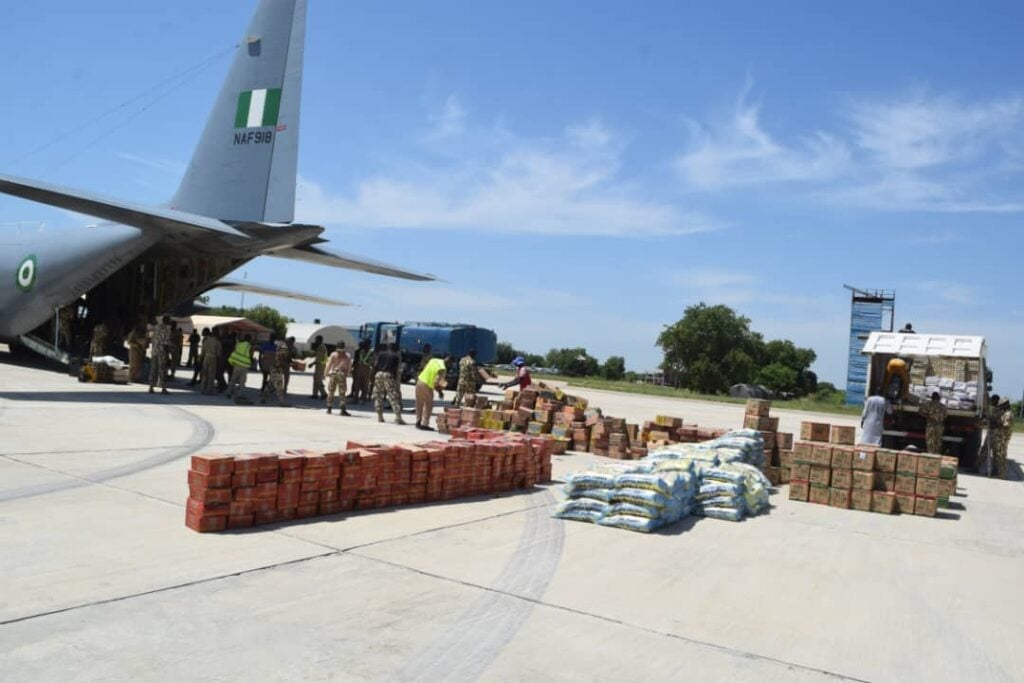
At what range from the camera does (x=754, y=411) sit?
13.9m

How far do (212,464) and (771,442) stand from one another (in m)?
10.1

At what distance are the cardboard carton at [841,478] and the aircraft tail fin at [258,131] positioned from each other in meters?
15.0

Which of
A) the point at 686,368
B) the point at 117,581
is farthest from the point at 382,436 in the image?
the point at 686,368

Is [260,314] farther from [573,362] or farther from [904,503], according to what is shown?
[904,503]

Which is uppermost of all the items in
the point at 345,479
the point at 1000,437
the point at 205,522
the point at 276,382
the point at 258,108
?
the point at 258,108

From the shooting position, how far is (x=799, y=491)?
11.4 meters

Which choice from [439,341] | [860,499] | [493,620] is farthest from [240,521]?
[439,341]

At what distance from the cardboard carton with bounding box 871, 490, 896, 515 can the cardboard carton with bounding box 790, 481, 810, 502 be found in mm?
887

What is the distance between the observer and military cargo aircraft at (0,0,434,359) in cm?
2023

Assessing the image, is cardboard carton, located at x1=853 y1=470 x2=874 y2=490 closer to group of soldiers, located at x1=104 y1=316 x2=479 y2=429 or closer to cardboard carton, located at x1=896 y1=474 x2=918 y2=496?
cardboard carton, located at x1=896 y1=474 x2=918 y2=496

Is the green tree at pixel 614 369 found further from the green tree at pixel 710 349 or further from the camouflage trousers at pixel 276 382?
the camouflage trousers at pixel 276 382

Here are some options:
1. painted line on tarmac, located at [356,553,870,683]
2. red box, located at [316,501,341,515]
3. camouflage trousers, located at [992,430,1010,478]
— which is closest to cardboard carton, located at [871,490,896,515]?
painted line on tarmac, located at [356,553,870,683]

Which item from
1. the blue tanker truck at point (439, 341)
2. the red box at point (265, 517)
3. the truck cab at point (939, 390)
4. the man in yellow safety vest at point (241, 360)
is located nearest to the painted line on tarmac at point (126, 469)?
the red box at point (265, 517)

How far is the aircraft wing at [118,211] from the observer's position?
1750cm
